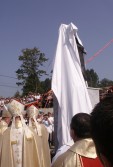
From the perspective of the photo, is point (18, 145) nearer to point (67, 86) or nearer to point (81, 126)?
point (67, 86)

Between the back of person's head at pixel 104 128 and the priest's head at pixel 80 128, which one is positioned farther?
the priest's head at pixel 80 128

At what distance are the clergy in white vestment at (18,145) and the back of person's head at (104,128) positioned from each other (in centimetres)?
592

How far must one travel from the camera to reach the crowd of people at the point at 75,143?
1184mm

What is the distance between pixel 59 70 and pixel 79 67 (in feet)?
1.05

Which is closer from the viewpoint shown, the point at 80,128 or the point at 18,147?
the point at 80,128

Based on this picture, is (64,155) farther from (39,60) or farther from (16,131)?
(39,60)

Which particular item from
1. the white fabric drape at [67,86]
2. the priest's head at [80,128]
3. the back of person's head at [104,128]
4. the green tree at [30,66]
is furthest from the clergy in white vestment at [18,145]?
the green tree at [30,66]

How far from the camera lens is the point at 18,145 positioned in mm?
7098

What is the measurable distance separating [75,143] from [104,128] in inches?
60.9

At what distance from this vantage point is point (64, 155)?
2.59m

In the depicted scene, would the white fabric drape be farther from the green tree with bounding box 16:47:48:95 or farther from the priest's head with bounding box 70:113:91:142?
the green tree with bounding box 16:47:48:95

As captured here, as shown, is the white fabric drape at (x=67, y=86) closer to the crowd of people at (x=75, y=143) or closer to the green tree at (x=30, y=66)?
the crowd of people at (x=75, y=143)

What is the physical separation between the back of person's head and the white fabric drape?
385 cm

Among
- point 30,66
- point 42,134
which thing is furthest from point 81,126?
point 30,66
